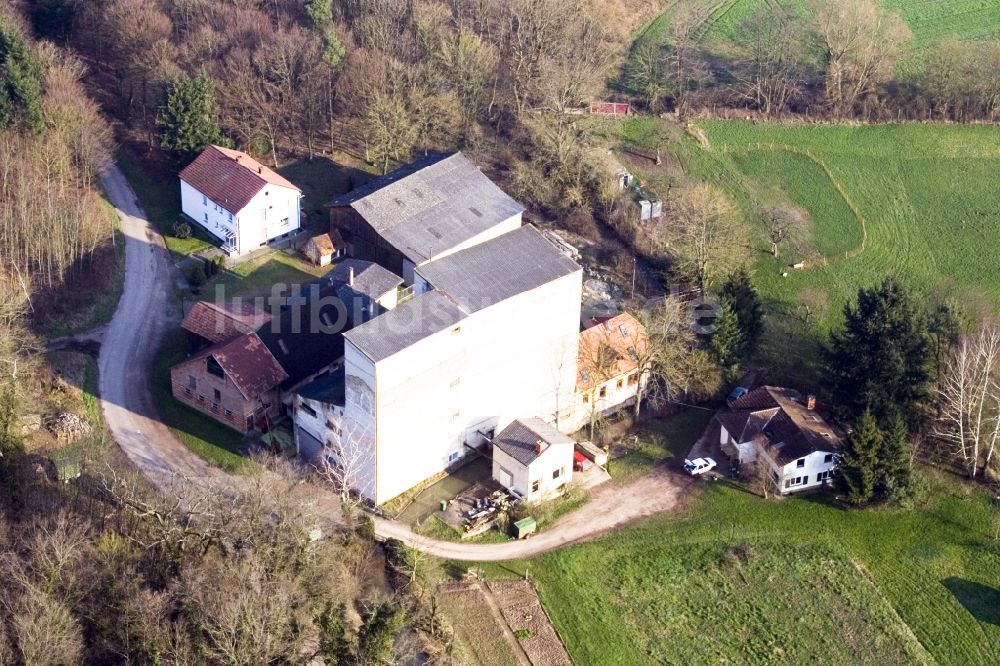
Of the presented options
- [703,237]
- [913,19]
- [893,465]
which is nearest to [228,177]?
[703,237]

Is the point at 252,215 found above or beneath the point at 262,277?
above

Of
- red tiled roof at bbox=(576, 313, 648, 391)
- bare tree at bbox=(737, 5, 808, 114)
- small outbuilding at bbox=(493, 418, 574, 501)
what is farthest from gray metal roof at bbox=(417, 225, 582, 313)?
bare tree at bbox=(737, 5, 808, 114)

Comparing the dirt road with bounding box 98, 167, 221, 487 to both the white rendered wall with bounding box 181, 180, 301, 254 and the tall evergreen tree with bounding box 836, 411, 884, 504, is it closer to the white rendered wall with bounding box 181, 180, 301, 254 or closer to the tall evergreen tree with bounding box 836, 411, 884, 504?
the white rendered wall with bounding box 181, 180, 301, 254

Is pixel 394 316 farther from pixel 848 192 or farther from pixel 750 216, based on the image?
pixel 848 192

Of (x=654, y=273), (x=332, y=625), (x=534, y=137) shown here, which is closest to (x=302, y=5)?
(x=534, y=137)

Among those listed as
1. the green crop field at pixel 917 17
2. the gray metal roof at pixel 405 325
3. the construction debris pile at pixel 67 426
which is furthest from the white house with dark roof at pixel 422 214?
the green crop field at pixel 917 17

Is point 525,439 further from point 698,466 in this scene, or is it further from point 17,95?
point 17,95
